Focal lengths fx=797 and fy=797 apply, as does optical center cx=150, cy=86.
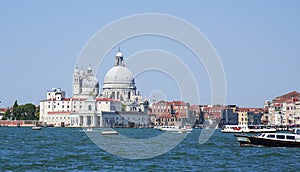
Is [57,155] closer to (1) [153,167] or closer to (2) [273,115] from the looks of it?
(1) [153,167]

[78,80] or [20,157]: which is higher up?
[78,80]

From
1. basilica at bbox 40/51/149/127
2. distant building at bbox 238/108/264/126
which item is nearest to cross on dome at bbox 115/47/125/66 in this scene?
basilica at bbox 40/51/149/127

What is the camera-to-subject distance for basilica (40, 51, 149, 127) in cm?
13388

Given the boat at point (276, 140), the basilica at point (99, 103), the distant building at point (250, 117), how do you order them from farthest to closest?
the distant building at point (250, 117) < the basilica at point (99, 103) < the boat at point (276, 140)

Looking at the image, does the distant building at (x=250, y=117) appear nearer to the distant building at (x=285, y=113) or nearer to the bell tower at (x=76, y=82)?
the distant building at (x=285, y=113)

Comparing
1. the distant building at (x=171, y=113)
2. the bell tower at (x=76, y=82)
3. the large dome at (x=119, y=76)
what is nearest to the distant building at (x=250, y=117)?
the distant building at (x=171, y=113)

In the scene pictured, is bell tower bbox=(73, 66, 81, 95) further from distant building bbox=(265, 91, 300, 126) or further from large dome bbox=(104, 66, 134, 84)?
distant building bbox=(265, 91, 300, 126)

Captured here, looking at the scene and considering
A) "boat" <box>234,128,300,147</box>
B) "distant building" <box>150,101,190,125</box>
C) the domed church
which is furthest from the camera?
the domed church

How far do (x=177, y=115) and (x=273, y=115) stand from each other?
62.5 feet

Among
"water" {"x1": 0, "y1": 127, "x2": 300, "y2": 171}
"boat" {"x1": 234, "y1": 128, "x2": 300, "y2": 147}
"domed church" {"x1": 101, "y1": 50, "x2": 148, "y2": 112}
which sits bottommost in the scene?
"water" {"x1": 0, "y1": 127, "x2": 300, "y2": 171}

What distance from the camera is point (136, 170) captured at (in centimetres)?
2859

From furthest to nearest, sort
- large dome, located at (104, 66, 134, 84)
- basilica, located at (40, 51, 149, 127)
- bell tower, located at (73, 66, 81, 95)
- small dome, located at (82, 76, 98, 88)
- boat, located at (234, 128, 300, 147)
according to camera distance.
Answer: large dome, located at (104, 66, 134, 84) < bell tower, located at (73, 66, 81, 95) < small dome, located at (82, 76, 98, 88) < basilica, located at (40, 51, 149, 127) < boat, located at (234, 128, 300, 147)

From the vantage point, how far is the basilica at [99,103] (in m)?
134

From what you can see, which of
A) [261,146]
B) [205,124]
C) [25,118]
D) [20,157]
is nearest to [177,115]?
[205,124]
